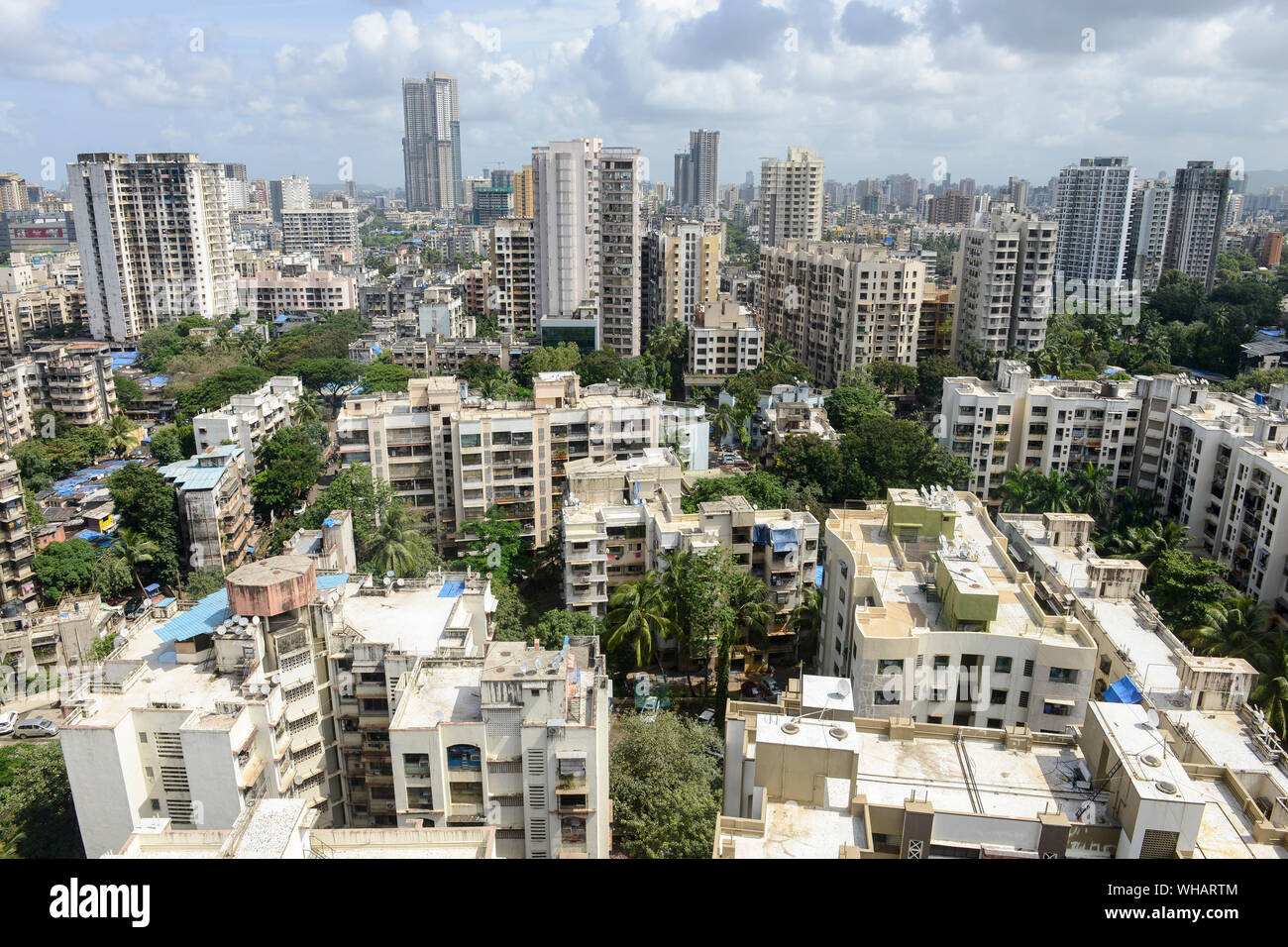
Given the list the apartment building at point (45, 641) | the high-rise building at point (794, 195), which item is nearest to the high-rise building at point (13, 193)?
the high-rise building at point (794, 195)

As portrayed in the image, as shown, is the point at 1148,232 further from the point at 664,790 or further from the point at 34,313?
the point at 34,313

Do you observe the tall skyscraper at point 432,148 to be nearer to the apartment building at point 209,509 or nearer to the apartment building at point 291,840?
the apartment building at point 209,509

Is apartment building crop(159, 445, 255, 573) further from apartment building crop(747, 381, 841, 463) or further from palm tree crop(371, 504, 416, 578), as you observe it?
apartment building crop(747, 381, 841, 463)

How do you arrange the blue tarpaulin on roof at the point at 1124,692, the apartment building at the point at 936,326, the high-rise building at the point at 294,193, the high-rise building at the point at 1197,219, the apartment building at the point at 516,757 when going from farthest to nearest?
the high-rise building at the point at 294,193 < the high-rise building at the point at 1197,219 < the apartment building at the point at 936,326 < the blue tarpaulin on roof at the point at 1124,692 < the apartment building at the point at 516,757

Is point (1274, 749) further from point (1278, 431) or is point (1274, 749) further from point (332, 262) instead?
point (332, 262)

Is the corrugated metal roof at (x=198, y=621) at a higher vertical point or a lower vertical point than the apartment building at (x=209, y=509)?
higher

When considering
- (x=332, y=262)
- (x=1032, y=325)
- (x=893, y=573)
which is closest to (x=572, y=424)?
(x=893, y=573)
